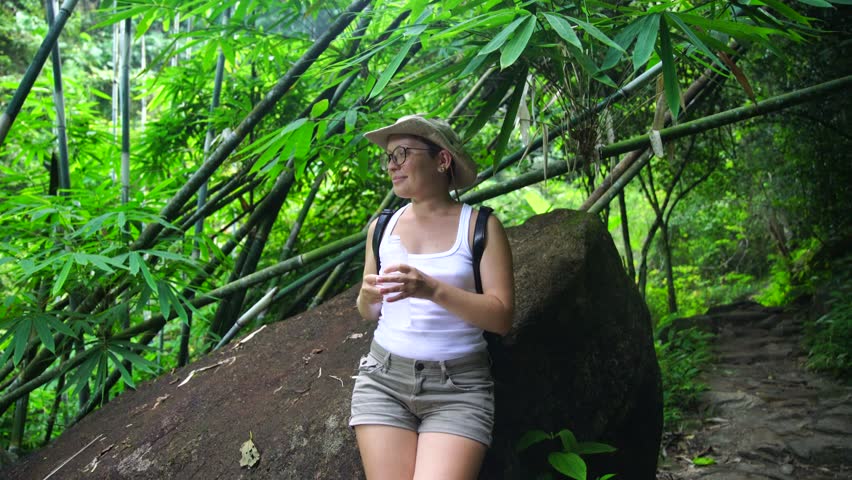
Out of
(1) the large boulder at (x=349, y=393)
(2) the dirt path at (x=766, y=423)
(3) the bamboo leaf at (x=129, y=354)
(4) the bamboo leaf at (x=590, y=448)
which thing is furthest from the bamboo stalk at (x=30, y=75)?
(2) the dirt path at (x=766, y=423)

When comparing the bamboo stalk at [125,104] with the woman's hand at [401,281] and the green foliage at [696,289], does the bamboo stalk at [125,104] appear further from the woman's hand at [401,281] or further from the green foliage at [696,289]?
the green foliage at [696,289]

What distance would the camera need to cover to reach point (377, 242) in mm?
1826

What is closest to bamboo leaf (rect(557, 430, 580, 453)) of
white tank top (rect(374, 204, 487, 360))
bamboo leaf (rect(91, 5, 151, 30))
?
white tank top (rect(374, 204, 487, 360))

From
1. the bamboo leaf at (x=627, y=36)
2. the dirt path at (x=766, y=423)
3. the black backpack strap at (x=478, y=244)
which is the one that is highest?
the bamboo leaf at (x=627, y=36)

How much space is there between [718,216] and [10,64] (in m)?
9.56

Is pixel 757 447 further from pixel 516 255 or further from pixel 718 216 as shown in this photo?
pixel 718 216

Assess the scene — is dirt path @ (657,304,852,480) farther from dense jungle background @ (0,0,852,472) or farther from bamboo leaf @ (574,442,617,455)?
bamboo leaf @ (574,442,617,455)

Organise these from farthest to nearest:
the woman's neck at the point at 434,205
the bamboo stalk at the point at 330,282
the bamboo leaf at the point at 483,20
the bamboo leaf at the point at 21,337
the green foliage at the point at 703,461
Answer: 1. the green foliage at the point at 703,461
2. the bamboo stalk at the point at 330,282
3. the bamboo leaf at the point at 21,337
4. the woman's neck at the point at 434,205
5. the bamboo leaf at the point at 483,20

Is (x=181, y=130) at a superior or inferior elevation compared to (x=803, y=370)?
superior

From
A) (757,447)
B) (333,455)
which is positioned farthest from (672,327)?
(333,455)

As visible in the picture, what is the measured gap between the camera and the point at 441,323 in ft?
5.41

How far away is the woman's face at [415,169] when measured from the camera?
173 cm

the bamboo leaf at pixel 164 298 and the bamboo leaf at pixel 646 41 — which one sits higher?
the bamboo leaf at pixel 646 41

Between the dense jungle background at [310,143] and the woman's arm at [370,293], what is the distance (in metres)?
0.48
